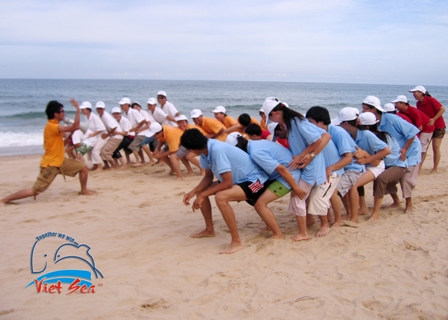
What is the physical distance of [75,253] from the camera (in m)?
4.73

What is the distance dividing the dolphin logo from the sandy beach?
4.0 inches

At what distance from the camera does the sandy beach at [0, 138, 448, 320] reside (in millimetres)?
3521

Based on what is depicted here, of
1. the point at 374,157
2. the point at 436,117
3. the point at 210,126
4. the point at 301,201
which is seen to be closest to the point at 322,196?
the point at 301,201

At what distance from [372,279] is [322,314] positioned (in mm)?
802

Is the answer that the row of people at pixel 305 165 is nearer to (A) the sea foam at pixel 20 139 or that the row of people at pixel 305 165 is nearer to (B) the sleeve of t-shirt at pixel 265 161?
(B) the sleeve of t-shirt at pixel 265 161

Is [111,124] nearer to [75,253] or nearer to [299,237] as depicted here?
[75,253]

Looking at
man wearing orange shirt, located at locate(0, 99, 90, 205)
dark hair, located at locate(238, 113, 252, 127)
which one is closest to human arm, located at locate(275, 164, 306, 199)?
dark hair, located at locate(238, 113, 252, 127)

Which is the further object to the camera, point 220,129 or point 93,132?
point 93,132

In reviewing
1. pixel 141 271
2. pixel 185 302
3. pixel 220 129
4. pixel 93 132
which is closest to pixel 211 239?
pixel 141 271

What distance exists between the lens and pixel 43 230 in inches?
222

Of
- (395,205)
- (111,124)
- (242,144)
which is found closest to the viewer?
(242,144)

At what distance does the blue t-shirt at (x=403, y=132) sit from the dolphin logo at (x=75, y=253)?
13.5 feet

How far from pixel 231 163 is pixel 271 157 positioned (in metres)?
0.45

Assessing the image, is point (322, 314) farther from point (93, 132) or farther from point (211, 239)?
point (93, 132)
